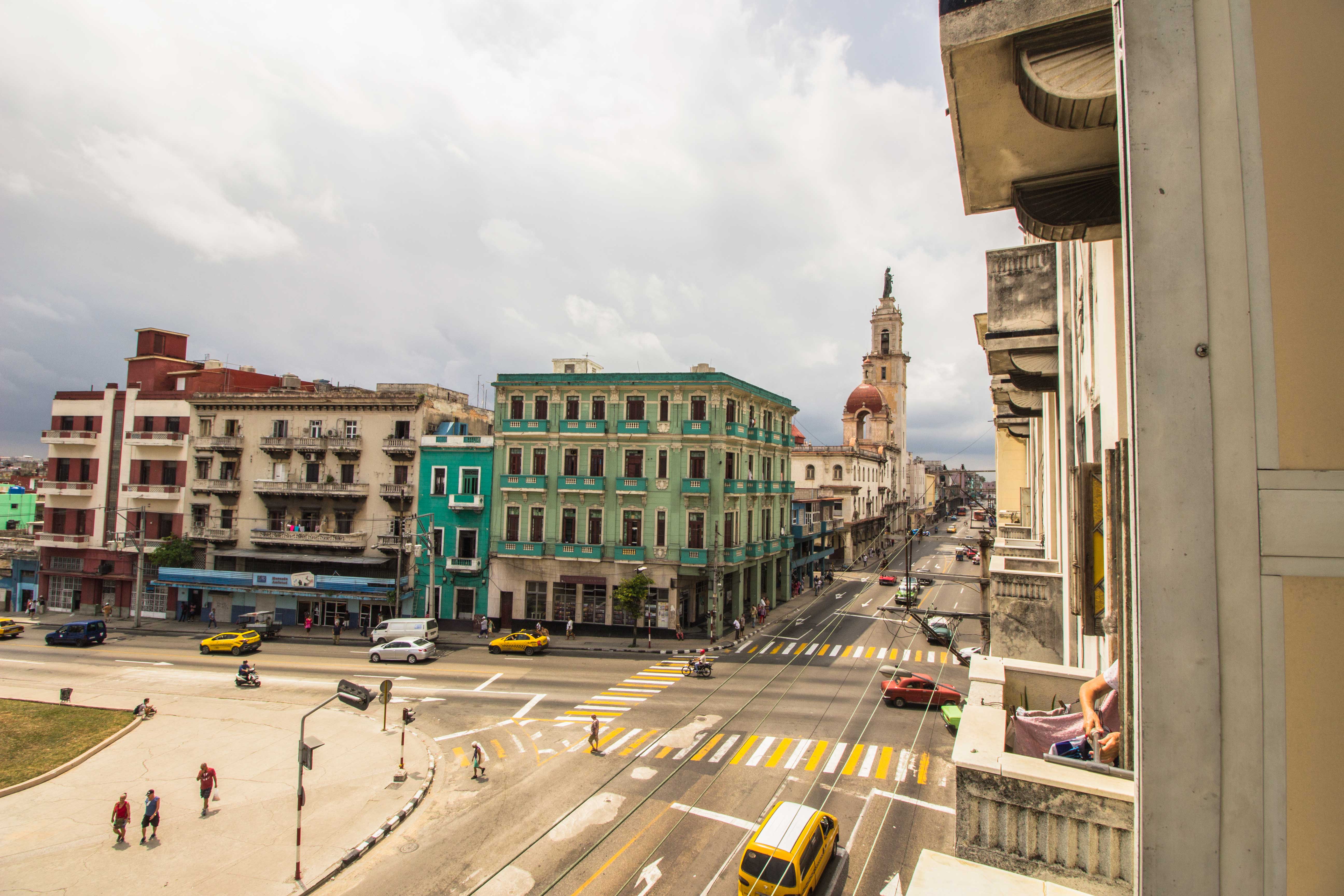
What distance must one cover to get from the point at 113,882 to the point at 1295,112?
69.1 feet

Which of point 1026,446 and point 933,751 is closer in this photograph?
point 933,751

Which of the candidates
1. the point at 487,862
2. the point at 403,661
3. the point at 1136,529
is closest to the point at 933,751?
the point at 487,862

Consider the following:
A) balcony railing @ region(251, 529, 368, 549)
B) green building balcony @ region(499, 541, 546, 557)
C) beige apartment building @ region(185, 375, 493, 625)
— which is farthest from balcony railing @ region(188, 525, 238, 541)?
green building balcony @ region(499, 541, 546, 557)

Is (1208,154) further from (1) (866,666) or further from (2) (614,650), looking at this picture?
(2) (614,650)

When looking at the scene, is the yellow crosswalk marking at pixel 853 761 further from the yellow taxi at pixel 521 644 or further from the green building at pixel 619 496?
the yellow taxi at pixel 521 644

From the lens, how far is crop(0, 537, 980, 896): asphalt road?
46.1 feet

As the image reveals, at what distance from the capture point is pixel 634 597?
34094mm

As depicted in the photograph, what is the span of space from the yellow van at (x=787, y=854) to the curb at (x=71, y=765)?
2021 cm

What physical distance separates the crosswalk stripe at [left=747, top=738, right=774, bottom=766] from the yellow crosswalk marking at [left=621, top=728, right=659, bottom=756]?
3.56 m

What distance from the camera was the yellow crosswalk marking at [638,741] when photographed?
2002 centimetres

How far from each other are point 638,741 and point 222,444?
121ft

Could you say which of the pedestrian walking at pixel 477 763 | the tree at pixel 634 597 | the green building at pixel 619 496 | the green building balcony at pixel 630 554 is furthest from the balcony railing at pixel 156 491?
the pedestrian walking at pixel 477 763

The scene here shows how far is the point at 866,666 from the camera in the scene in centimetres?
3011

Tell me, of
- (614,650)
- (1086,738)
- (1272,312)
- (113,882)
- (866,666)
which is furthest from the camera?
(614,650)
